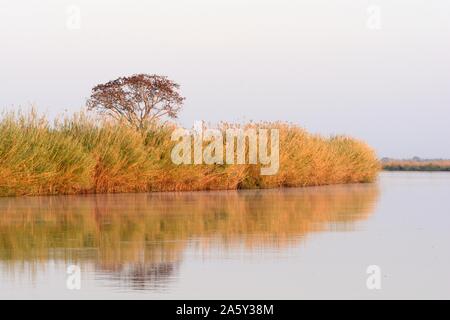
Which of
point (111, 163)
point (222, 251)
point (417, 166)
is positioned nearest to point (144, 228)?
point (222, 251)

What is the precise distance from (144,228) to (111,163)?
12.9 meters

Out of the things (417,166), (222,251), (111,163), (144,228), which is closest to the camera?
(222,251)

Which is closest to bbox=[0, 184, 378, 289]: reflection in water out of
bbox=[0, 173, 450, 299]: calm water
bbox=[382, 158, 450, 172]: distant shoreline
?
bbox=[0, 173, 450, 299]: calm water

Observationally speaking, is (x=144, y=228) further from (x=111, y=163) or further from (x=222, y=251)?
(x=111, y=163)

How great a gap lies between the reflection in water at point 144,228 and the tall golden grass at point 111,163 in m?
1.20

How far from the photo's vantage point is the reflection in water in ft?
33.9

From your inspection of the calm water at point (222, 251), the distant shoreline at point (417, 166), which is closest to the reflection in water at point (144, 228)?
the calm water at point (222, 251)

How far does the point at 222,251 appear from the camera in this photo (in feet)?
37.3

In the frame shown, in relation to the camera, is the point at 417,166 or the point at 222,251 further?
the point at 417,166

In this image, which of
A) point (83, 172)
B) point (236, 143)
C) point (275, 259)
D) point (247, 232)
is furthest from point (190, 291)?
point (236, 143)

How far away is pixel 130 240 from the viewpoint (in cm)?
1269

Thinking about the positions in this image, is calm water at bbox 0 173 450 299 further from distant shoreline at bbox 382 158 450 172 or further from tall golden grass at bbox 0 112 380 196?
distant shoreline at bbox 382 158 450 172

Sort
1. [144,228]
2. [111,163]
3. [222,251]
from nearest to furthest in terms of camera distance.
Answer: [222,251], [144,228], [111,163]
